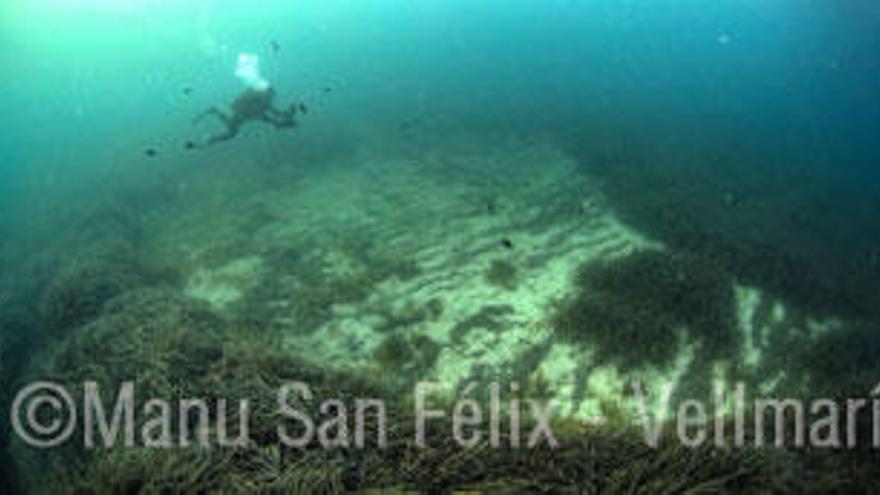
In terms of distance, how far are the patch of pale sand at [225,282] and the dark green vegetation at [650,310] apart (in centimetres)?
637

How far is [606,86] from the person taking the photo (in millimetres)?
43594

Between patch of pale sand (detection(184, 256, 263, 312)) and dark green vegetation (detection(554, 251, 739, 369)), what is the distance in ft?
20.9

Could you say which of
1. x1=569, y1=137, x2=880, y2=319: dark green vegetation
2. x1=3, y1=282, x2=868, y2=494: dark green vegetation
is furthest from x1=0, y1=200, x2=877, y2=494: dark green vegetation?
x1=569, y1=137, x2=880, y2=319: dark green vegetation

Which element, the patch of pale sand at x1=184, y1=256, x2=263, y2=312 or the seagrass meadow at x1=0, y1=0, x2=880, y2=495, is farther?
the patch of pale sand at x1=184, y1=256, x2=263, y2=312

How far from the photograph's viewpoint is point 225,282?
14.2 metres

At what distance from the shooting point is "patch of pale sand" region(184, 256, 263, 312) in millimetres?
13453

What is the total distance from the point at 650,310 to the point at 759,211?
12.3 meters

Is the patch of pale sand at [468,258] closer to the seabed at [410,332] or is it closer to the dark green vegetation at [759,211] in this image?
the seabed at [410,332]

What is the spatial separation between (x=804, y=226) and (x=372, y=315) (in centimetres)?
1489

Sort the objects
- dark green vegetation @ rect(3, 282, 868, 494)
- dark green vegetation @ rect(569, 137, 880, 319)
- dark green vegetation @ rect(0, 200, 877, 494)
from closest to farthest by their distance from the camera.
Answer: dark green vegetation @ rect(3, 282, 868, 494) < dark green vegetation @ rect(0, 200, 877, 494) < dark green vegetation @ rect(569, 137, 880, 319)

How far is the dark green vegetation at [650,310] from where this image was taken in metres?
9.94

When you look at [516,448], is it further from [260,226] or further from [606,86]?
[606,86]

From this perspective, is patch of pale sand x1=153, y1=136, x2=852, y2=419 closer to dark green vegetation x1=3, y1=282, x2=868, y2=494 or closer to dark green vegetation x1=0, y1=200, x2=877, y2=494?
dark green vegetation x1=0, y1=200, x2=877, y2=494

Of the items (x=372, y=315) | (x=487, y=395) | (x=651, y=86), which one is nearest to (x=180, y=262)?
(x=372, y=315)
